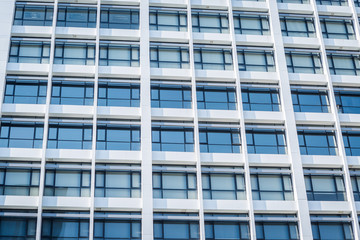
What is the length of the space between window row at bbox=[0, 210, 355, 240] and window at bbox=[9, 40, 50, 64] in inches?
421

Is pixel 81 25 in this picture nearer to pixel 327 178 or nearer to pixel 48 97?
→ pixel 48 97

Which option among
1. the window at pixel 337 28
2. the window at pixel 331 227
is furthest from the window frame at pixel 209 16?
the window at pixel 331 227

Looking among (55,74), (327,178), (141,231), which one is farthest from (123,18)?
(327,178)

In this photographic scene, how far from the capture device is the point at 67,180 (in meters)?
32.2

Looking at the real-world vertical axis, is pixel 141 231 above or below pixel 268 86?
below

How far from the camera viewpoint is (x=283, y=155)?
3378 centimetres

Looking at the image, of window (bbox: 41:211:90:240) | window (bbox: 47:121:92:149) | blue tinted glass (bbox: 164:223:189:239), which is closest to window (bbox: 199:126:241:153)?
blue tinted glass (bbox: 164:223:189:239)

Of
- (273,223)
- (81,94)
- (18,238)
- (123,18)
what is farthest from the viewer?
(123,18)

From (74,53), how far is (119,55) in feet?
10.2

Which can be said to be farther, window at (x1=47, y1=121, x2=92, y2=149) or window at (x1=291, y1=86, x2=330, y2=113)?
window at (x1=291, y1=86, x2=330, y2=113)

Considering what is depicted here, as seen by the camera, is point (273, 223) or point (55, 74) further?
point (55, 74)

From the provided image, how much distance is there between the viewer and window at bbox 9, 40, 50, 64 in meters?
35.8

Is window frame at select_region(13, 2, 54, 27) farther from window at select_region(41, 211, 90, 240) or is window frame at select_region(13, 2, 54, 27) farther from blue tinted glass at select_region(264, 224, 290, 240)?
blue tinted glass at select_region(264, 224, 290, 240)

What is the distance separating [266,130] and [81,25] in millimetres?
14887
